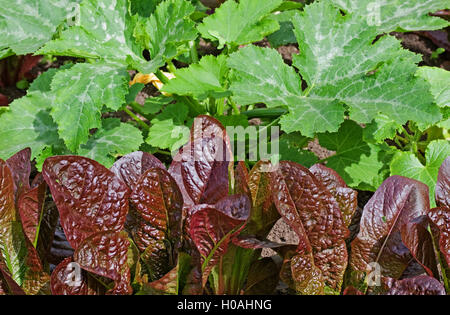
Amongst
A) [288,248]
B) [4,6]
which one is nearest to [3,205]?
[288,248]

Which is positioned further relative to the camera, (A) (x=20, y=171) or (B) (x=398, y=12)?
(B) (x=398, y=12)

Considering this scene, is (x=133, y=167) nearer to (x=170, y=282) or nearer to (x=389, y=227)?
(x=170, y=282)

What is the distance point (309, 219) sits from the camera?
3.79ft

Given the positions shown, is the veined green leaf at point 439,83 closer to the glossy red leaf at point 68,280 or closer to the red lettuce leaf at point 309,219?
the red lettuce leaf at point 309,219

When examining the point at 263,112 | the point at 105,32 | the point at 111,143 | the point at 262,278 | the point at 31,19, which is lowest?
the point at 262,278

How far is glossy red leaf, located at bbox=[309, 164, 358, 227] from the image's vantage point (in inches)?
48.1

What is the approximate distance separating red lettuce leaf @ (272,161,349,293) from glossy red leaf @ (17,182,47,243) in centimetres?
57

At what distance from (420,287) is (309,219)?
276mm

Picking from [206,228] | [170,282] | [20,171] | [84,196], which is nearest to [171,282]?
[170,282]

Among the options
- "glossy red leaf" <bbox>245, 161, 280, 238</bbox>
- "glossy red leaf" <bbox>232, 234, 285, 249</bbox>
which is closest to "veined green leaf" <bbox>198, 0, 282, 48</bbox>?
"glossy red leaf" <bbox>245, 161, 280, 238</bbox>

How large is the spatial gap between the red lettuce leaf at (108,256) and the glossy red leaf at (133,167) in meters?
0.16

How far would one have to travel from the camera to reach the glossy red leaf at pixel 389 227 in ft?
3.96

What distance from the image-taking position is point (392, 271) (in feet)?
3.98
